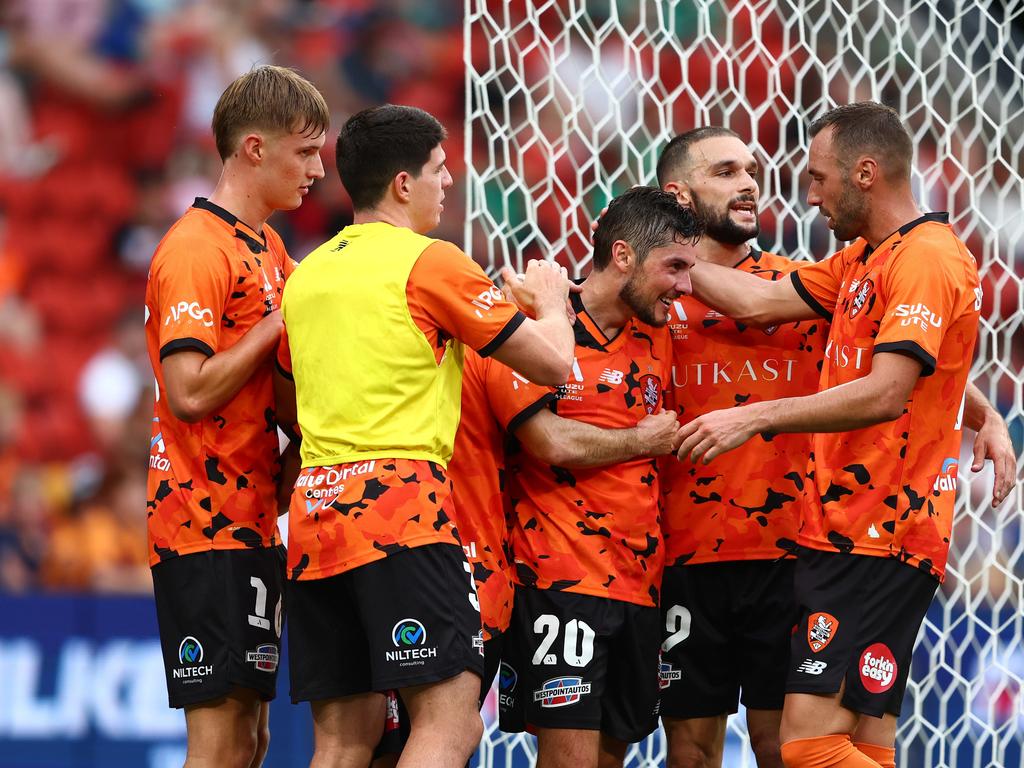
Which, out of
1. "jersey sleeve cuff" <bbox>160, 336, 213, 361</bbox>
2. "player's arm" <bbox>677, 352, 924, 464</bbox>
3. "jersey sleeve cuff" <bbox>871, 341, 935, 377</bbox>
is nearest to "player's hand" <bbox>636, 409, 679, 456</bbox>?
"player's arm" <bbox>677, 352, 924, 464</bbox>

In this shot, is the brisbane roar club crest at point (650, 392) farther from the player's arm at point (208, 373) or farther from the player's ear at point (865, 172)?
the player's arm at point (208, 373)

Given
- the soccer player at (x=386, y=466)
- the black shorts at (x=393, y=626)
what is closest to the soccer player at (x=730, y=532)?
the soccer player at (x=386, y=466)

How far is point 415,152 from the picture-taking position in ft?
11.3

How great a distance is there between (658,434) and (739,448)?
0.38 m

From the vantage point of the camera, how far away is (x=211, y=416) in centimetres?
365

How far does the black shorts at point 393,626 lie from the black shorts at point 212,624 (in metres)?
0.31

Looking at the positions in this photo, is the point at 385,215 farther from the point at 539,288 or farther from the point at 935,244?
the point at 935,244

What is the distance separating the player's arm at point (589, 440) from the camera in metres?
3.81

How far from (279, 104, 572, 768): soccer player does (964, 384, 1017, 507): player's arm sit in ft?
4.63

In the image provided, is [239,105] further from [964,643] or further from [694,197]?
[964,643]

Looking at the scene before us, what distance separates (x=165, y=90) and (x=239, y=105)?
385 centimetres

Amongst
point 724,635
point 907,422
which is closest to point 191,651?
point 724,635

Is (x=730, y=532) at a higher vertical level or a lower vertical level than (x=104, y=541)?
lower

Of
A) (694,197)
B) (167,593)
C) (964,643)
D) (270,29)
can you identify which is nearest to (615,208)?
(694,197)
